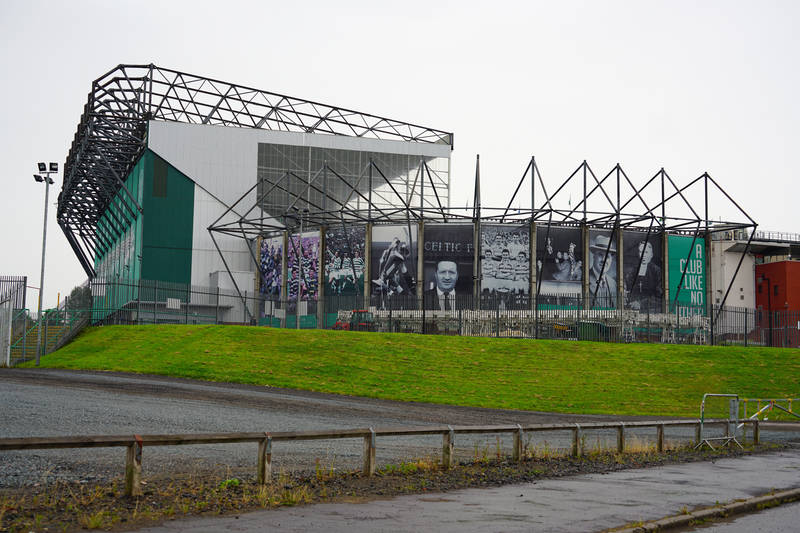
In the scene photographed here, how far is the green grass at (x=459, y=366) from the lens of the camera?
29.4 metres

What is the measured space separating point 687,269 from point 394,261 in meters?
24.0

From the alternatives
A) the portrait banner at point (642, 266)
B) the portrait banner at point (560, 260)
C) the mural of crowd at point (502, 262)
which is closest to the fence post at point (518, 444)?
the mural of crowd at point (502, 262)

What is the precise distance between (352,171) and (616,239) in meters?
26.3

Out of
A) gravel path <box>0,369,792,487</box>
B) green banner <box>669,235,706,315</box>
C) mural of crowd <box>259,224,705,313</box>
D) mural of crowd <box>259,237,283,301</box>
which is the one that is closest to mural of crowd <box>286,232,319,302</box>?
mural of crowd <box>259,224,705,313</box>

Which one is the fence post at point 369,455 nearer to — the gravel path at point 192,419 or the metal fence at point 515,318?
the gravel path at point 192,419

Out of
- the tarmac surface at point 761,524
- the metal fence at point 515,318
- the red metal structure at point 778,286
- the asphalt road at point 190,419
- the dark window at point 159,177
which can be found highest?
the dark window at point 159,177

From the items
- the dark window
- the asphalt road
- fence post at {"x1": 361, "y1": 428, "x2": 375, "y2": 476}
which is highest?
the dark window

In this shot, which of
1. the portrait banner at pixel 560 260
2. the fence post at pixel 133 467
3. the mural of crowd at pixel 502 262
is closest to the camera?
the fence post at pixel 133 467

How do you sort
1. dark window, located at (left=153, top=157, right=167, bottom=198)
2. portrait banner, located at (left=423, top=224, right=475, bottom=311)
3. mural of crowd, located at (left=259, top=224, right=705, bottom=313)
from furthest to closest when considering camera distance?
dark window, located at (left=153, top=157, right=167, bottom=198) → mural of crowd, located at (left=259, top=224, right=705, bottom=313) → portrait banner, located at (left=423, top=224, right=475, bottom=311)

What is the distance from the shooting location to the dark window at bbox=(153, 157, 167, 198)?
66.6 m

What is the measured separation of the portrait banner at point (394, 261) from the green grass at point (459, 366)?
2233 cm

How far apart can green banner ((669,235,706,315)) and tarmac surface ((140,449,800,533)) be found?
52.9 meters

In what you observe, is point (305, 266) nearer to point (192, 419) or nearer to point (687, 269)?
point (687, 269)

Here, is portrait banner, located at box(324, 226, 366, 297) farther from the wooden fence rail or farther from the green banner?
the wooden fence rail
